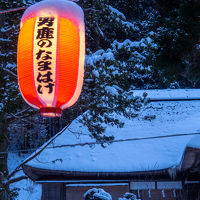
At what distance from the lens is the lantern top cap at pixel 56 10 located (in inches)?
150

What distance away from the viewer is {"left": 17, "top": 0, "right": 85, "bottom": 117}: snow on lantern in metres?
3.62

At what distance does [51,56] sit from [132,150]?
5.06 metres

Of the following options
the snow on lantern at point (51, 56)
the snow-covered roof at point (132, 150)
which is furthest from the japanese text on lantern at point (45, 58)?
the snow-covered roof at point (132, 150)

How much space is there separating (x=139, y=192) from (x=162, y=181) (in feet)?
2.49

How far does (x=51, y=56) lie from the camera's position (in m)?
3.65

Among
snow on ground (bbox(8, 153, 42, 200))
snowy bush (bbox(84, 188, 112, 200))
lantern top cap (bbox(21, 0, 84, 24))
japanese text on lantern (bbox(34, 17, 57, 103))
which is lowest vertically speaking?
snow on ground (bbox(8, 153, 42, 200))

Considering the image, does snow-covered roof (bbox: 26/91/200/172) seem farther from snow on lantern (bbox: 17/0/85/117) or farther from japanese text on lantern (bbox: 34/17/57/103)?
japanese text on lantern (bbox: 34/17/57/103)

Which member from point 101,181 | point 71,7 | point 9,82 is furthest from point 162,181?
point 71,7

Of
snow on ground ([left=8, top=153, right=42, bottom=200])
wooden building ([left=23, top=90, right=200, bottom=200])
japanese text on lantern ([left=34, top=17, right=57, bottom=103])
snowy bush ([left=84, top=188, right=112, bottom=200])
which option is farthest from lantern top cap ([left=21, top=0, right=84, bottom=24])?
snow on ground ([left=8, top=153, right=42, bottom=200])

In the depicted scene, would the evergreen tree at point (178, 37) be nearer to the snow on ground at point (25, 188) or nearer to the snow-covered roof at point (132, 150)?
the snow-covered roof at point (132, 150)

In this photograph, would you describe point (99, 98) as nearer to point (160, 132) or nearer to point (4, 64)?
point (4, 64)

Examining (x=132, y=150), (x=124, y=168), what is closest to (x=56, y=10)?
(x=124, y=168)

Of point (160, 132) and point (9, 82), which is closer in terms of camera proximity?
point (9, 82)

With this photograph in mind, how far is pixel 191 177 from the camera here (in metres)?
7.36
